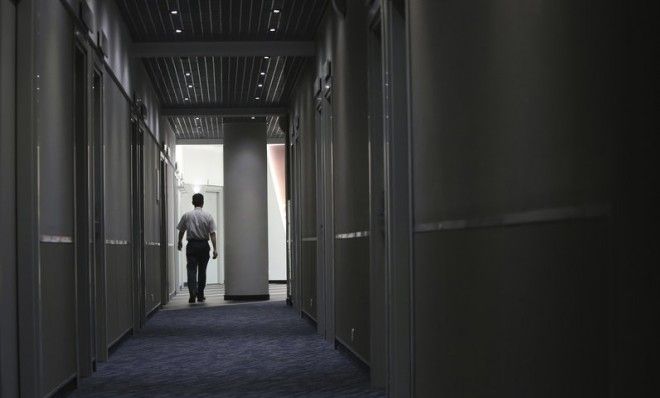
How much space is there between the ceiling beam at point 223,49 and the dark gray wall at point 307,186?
303 millimetres

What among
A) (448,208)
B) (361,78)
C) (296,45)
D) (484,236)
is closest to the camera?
(484,236)

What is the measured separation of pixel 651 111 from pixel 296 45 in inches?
333

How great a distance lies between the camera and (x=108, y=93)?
7.31 m

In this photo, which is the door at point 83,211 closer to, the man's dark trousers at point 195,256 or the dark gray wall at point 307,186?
the dark gray wall at point 307,186

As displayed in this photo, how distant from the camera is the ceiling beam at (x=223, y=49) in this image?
971 centimetres

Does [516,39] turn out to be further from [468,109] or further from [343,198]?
[343,198]

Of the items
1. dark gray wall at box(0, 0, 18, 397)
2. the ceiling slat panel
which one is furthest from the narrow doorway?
dark gray wall at box(0, 0, 18, 397)

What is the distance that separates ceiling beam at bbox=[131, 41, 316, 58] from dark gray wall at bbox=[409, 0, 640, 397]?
5.99 metres

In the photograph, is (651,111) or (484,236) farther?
(484,236)

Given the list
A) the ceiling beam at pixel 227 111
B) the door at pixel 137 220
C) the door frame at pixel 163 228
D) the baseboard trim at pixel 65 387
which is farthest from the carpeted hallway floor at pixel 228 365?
the ceiling beam at pixel 227 111

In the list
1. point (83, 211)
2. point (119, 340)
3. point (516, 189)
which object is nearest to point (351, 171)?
point (83, 211)

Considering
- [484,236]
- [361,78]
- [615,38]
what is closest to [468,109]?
[484,236]

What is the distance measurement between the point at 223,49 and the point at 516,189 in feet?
25.0

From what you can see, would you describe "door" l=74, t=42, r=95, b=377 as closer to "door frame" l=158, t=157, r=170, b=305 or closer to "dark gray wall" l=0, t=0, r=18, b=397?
"dark gray wall" l=0, t=0, r=18, b=397
